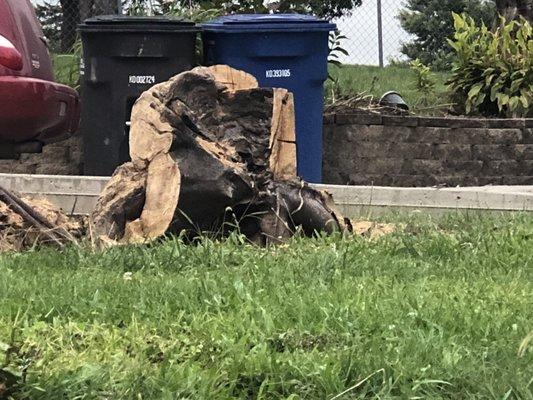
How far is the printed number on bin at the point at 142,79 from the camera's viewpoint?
754cm

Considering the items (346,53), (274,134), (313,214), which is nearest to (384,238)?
(313,214)

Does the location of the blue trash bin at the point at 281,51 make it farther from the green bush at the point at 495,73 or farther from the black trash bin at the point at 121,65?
the green bush at the point at 495,73

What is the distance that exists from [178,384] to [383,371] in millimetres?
614

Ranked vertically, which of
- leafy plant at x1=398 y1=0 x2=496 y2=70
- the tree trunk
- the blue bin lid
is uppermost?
leafy plant at x1=398 y1=0 x2=496 y2=70

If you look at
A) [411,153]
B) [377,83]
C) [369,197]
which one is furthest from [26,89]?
[377,83]

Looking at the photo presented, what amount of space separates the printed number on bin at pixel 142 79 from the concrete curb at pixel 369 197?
1.06m

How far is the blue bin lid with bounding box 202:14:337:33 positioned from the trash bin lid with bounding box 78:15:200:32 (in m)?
0.29

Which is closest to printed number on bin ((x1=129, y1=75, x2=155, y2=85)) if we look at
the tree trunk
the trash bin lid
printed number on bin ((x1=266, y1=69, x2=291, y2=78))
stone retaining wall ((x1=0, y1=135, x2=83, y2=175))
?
the trash bin lid

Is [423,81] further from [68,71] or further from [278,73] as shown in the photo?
[68,71]

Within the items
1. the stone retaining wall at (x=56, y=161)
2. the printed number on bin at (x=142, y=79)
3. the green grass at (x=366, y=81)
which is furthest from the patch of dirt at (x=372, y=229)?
the green grass at (x=366, y=81)

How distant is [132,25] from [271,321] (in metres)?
4.55

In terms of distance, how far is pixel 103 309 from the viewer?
11.8 ft

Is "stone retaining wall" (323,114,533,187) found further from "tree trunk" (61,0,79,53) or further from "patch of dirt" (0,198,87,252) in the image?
"patch of dirt" (0,198,87,252)

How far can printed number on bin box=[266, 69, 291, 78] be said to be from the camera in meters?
7.76
